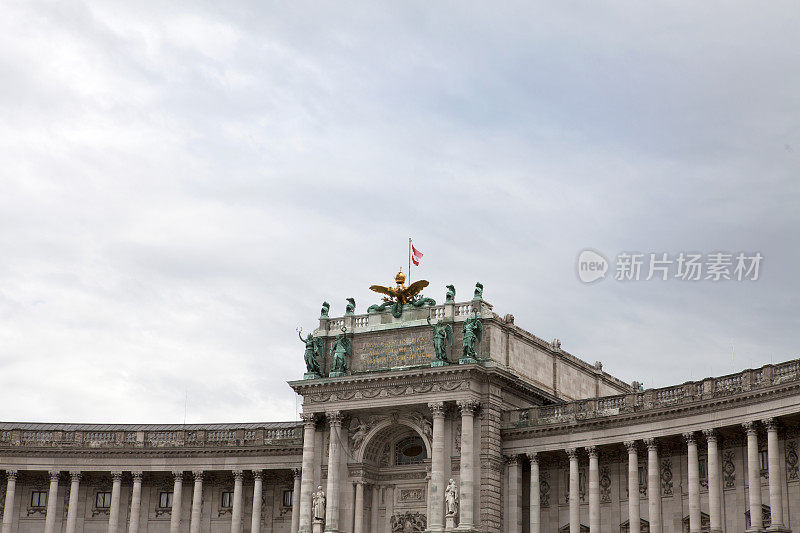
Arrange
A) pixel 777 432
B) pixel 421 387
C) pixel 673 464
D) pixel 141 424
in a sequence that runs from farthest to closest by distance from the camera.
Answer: pixel 141 424 → pixel 421 387 → pixel 673 464 → pixel 777 432

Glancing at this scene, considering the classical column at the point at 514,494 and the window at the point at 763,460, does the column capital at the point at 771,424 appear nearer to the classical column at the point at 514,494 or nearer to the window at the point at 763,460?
the window at the point at 763,460

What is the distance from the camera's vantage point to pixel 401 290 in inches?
3553

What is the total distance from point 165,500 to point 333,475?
18.1 meters

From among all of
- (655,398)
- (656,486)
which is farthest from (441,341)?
(656,486)

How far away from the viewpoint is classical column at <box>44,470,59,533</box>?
9644 centimetres

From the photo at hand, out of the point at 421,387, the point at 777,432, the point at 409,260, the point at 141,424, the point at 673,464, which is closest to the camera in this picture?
the point at 777,432

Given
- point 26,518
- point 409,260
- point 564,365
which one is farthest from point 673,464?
point 26,518

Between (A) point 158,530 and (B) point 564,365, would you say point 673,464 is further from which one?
(A) point 158,530

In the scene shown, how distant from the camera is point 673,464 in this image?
7856cm

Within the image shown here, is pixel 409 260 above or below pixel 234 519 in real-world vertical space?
above

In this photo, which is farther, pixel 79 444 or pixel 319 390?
pixel 79 444

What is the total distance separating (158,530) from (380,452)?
20.3m

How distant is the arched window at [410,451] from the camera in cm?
8919

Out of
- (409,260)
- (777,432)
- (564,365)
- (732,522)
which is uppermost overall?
(409,260)
